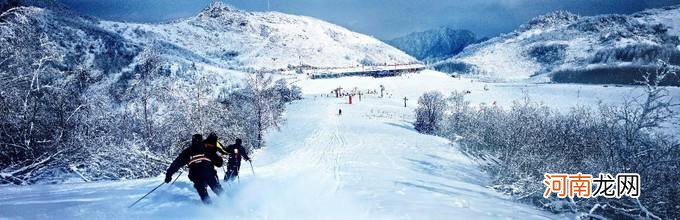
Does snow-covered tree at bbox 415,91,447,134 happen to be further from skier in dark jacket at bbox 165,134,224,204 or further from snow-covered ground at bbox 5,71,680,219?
skier in dark jacket at bbox 165,134,224,204

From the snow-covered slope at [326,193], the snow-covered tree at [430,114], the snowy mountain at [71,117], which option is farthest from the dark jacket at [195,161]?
the snow-covered tree at [430,114]

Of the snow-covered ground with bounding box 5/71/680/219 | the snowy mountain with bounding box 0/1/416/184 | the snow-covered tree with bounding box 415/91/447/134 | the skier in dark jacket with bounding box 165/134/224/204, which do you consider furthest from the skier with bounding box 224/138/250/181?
the snow-covered tree with bounding box 415/91/447/134

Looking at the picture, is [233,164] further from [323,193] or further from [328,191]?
[328,191]

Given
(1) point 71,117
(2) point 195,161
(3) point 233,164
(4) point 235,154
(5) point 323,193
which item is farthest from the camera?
(1) point 71,117

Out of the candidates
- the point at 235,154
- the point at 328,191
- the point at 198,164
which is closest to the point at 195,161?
the point at 198,164

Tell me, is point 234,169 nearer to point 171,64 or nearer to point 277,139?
point 277,139

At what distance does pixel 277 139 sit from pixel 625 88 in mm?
71171

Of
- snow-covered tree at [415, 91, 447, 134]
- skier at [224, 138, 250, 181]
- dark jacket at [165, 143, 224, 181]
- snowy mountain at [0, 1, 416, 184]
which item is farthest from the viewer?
snow-covered tree at [415, 91, 447, 134]

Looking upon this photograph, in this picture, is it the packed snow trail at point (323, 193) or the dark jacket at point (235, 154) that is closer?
the packed snow trail at point (323, 193)

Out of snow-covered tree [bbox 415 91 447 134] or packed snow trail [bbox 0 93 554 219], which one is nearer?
packed snow trail [bbox 0 93 554 219]

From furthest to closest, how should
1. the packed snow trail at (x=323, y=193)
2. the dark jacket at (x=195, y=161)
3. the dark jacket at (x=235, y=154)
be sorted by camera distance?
the dark jacket at (x=235, y=154) < the dark jacket at (x=195, y=161) < the packed snow trail at (x=323, y=193)

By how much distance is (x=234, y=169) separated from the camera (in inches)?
466

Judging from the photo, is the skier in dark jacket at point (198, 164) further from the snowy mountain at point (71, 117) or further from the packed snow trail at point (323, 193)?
the snowy mountain at point (71, 117)

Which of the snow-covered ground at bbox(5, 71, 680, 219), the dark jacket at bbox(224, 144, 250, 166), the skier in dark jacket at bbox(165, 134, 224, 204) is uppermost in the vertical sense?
the skier in dark jacket at bbox(165, 134, 224, 204)
